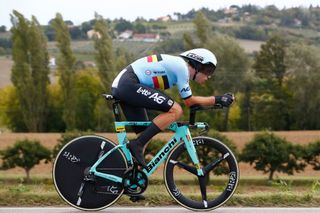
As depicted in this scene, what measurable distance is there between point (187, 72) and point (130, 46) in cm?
13675

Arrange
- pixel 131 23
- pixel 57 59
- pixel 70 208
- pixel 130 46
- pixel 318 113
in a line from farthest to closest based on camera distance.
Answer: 1. pixel 131 23
2. pixel 130 46
3. pixel 57 59
4. pixel 318 113
5. pixel 70 208

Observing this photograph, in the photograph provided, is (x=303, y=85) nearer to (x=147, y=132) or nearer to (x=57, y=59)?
(x=57, y=59)

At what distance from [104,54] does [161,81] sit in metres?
66.2

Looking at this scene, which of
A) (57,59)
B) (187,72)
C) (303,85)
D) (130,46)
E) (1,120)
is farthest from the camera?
(130,46)

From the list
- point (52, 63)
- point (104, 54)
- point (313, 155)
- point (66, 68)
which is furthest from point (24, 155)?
point (104, 54)

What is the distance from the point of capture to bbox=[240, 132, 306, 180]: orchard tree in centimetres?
4081

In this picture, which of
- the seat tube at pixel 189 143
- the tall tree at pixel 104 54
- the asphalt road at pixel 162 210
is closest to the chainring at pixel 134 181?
the asphalt road at pixel 162 210

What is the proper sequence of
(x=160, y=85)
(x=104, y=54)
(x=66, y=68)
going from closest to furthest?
(x=160, y=85)
(x=66, y=68)
(x=104, y=54)

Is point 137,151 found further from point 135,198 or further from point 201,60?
point 201,60

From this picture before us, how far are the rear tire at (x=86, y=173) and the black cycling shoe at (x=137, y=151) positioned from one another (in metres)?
0.16

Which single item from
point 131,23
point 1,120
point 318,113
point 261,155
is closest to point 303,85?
point 318,113

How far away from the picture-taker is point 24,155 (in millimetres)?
42125

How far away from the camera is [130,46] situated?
141875mm

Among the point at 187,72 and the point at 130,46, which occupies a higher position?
the point at 187,72
